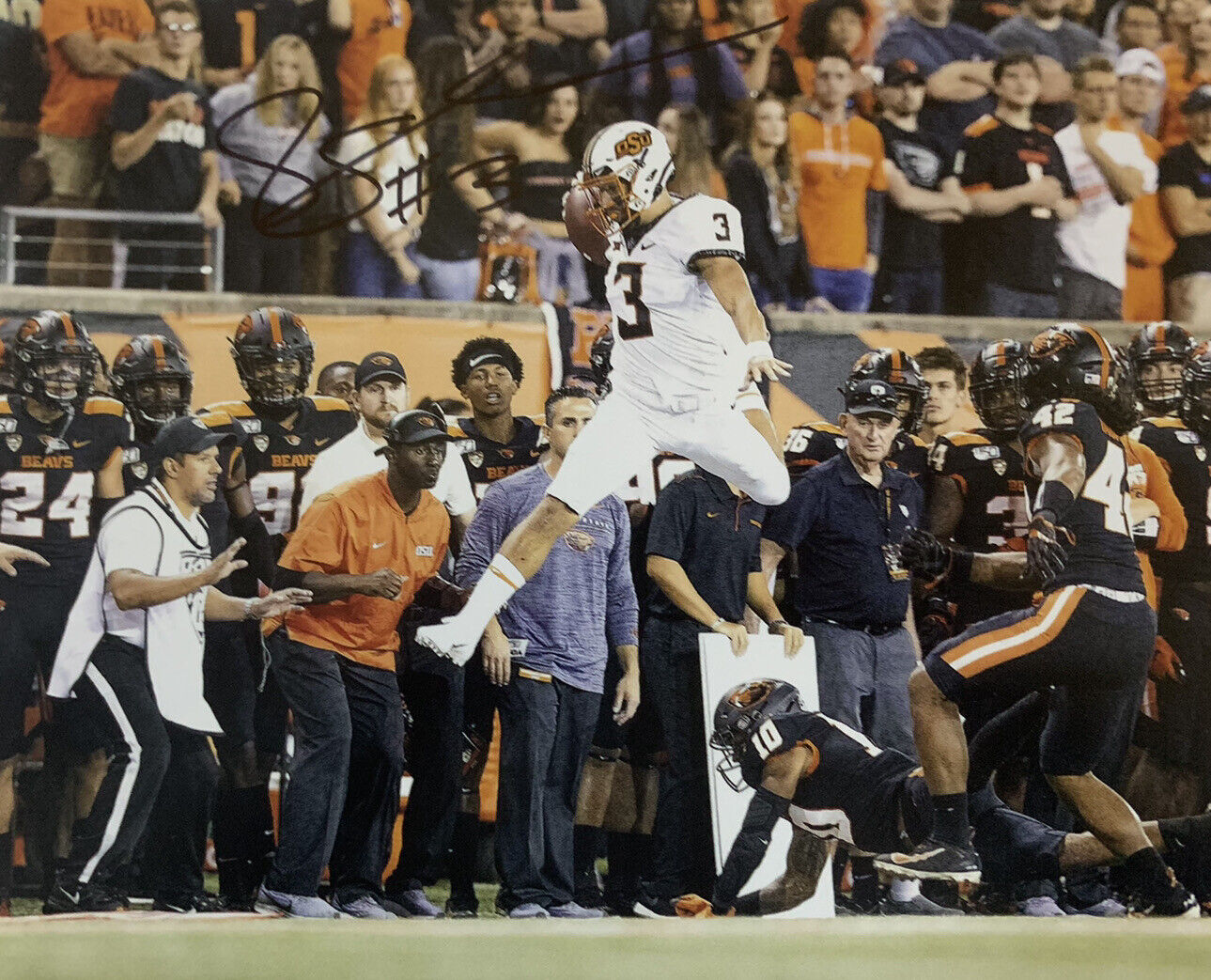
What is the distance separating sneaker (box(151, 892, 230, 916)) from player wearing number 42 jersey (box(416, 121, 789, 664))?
0.86 m

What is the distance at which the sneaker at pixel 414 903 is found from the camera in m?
4.07

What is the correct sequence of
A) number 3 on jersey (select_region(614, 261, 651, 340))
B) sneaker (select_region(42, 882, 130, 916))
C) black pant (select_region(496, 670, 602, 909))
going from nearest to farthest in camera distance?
1. sneaker (select_region(42, 882, 130, 916))
2. black pant (select_region(496, 670, 602, 909))
3. number 3 on jersey (select_region(614, 261, 651, 340))

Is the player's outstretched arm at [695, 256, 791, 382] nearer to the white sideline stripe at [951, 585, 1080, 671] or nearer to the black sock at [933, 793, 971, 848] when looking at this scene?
the white sideline stripe at [951, 585, 1080, 671]

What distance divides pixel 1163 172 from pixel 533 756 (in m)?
2.73

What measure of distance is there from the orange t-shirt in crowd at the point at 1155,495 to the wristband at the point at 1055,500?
31cm

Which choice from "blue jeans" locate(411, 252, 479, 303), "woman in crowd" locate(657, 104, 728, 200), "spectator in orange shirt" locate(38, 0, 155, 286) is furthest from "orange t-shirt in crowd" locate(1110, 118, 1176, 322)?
"spectator in orange shirt" locate(38, 0, 155, 286)

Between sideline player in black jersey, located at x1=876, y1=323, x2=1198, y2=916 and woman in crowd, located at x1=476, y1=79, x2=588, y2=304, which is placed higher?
woman in crowd, located at x1=476, y1=79, x2=588, y2=304

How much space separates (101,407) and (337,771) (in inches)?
46.1

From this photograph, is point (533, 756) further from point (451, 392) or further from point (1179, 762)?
point (1179, 762)

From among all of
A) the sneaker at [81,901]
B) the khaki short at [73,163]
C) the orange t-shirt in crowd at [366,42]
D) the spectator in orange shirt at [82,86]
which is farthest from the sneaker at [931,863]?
the khaki short at [73,163]

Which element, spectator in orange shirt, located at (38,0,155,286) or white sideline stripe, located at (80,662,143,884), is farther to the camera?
spectator in orange shirt, located at (38,0,155,286)

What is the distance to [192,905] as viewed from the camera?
13.3ft

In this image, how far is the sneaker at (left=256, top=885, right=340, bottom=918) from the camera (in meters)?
3.99

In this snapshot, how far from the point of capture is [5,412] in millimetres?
4113
